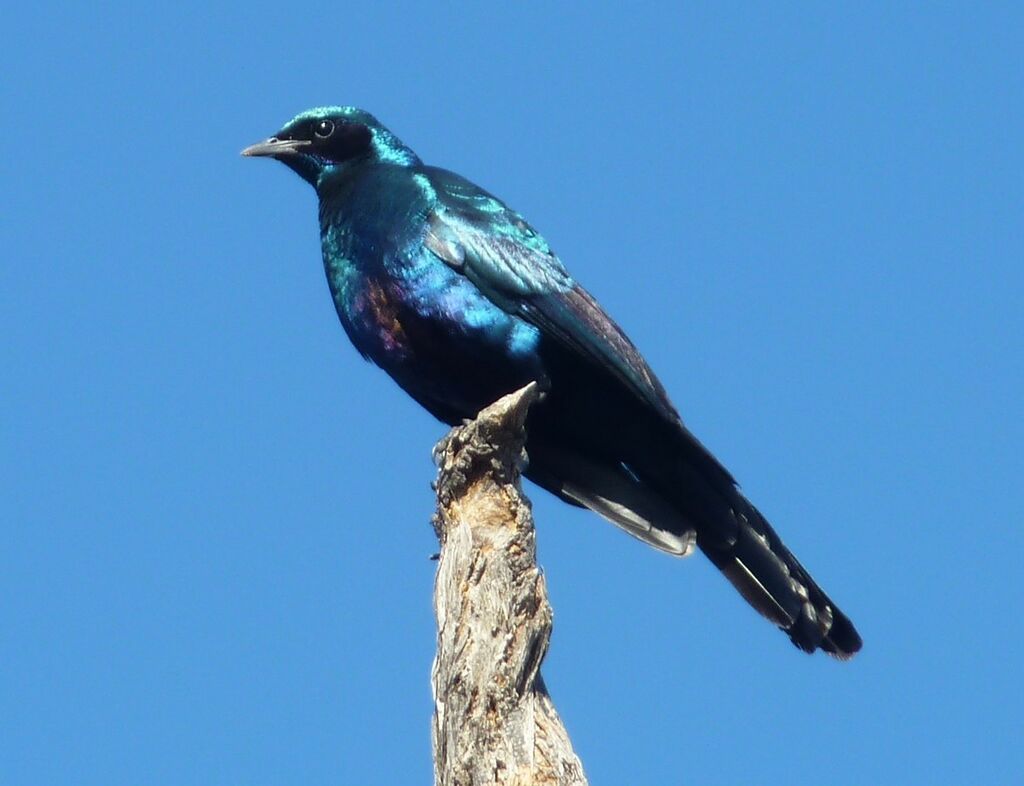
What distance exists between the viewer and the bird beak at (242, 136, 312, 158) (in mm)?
9594

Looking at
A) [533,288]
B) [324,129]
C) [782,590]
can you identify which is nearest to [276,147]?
[324,129]

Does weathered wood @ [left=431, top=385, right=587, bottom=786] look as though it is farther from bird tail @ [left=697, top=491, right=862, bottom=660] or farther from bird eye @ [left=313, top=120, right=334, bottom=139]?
bird eye @ [left=313, top=120, right=334, bottom=139]

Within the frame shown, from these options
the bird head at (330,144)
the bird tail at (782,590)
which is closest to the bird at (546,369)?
the bird tail at (782,590)

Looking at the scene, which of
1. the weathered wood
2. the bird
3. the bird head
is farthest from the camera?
the bird head

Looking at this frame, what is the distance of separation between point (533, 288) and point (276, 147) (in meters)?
2.08

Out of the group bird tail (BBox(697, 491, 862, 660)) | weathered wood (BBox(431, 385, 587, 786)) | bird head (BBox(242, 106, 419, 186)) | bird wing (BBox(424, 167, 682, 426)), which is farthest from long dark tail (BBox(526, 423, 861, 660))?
bird head (BBox(242, 106, 419, 186))

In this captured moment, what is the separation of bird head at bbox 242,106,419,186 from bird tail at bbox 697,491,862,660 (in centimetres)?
273

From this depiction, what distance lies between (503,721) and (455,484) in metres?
1.32

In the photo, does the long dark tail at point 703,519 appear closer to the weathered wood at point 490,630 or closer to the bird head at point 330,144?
the weathered wood at point 490,630

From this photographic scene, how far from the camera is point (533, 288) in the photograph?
8.34 m

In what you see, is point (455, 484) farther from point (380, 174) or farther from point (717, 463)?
point (380, 174)

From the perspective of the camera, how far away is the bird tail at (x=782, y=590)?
826 centimetres

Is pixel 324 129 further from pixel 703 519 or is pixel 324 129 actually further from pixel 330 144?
pixel 703 519

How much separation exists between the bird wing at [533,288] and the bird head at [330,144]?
998mm
